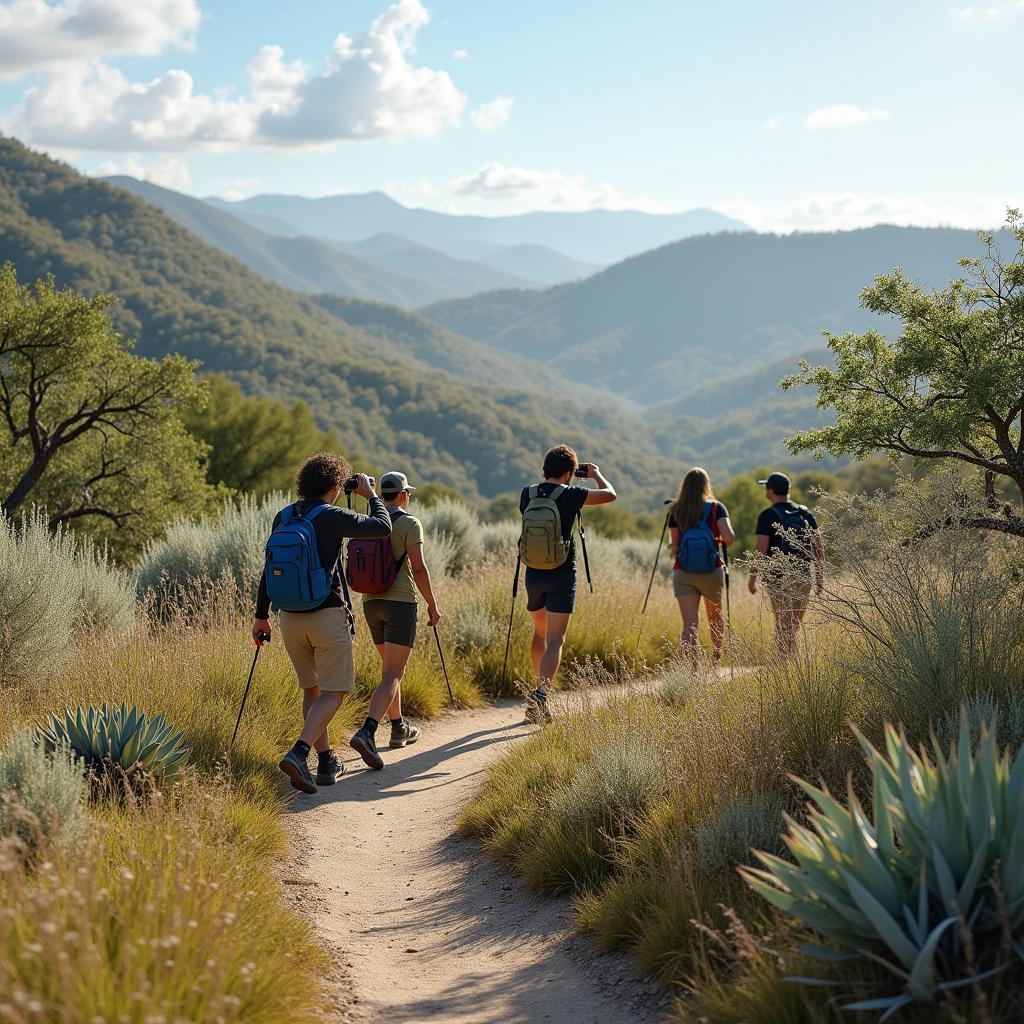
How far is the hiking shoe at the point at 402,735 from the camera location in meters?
7.77

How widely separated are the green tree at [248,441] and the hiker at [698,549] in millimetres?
29290

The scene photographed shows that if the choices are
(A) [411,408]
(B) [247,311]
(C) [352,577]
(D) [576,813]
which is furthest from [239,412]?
(B) [247,311]

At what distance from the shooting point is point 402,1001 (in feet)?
13.0

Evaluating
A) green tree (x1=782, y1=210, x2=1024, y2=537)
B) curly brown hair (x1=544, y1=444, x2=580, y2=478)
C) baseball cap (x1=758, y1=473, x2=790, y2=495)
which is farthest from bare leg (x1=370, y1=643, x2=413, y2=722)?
baseball cap (x1=758, y1=473, x2=790, y2=495)

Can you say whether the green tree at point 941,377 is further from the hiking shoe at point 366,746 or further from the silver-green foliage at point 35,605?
the silver-green foliage at point 35,605

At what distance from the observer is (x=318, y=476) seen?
19.8 ft

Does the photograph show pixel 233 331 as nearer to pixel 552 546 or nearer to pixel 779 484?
pixel 779 484

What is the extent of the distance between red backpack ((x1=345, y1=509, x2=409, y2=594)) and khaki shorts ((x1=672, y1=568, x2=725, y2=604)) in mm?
2867

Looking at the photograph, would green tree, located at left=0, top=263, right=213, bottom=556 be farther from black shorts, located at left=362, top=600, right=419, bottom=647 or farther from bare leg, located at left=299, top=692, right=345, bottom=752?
bare leg, located at left=299, top=692, right=345, bottom=752

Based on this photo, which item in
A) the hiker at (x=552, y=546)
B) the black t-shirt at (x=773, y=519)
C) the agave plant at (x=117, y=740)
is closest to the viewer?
the agave plant at (x=117, y=740)

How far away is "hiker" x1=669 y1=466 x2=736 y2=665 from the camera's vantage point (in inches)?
343

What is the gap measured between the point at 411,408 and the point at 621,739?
10530 cm

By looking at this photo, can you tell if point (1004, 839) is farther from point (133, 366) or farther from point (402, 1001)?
point (133, 366)

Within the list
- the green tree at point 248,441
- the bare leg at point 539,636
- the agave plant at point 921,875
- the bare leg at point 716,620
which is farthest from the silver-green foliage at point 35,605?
the green tree at point 248,441
